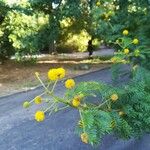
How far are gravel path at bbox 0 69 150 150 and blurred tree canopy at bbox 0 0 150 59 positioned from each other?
2.43 ft

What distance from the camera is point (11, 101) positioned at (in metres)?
9.69

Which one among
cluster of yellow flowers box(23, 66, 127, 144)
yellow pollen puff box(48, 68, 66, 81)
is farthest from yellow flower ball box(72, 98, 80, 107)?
yellow pollen puff box(48, 68, 66, 81)

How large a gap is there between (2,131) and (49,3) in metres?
8.32

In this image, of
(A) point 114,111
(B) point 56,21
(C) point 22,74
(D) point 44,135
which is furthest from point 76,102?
(B) point 56,21

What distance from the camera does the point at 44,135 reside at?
6477 mm

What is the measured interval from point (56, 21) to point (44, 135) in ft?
30.2

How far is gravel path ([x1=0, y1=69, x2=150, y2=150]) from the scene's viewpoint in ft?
18.5

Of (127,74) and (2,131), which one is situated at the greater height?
(127,74)

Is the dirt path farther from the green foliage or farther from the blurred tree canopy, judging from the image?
the green foliage

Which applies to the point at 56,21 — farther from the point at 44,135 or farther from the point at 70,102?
the point at 70,102

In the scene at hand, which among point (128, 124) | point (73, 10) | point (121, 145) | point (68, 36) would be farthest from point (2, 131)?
point (68, 36)

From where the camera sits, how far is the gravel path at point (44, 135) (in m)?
5.62

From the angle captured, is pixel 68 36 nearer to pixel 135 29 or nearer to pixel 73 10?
pixel 73 10

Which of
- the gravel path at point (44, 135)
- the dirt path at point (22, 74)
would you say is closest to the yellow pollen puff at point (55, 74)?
the gravel path at point (44, 135)
